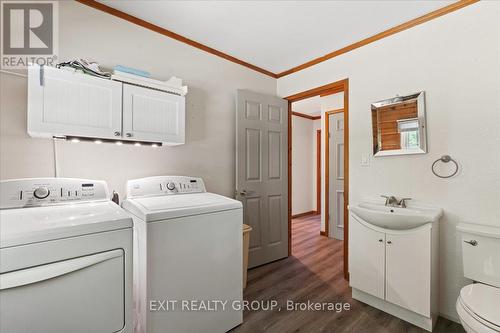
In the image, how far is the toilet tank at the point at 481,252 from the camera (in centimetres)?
143

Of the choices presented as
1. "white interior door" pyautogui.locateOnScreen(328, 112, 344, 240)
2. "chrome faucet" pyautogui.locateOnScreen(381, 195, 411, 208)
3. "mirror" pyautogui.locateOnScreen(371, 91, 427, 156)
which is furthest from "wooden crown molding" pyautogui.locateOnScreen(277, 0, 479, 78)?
"chrome faucet" pyautogui.locateOnScreen(381, 195, 411, 208)

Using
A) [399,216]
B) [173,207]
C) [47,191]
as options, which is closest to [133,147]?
[47,191]

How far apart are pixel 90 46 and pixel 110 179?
3.40 feet

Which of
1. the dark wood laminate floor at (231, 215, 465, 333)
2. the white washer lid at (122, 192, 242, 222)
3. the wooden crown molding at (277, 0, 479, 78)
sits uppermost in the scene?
the wooden crown molding at (277, 0, 479, 78)

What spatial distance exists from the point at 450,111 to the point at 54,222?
8.78 ft

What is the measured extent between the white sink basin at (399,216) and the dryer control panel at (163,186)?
1455mm

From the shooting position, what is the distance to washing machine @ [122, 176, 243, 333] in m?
1.32

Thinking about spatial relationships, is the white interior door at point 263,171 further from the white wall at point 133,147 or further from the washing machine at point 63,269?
the washing machine at point 63,269

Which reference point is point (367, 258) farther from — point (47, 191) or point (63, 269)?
point (47, 191)

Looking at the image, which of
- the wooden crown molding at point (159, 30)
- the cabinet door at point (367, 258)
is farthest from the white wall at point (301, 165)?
the cabinet door at point (367, 258)

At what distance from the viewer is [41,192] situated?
1.41 m

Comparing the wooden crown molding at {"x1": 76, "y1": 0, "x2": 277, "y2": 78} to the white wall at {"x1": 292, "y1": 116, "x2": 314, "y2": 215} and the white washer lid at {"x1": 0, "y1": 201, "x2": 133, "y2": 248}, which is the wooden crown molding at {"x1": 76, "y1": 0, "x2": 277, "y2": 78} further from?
the white wall at {"x1": 292, "y1": 116, "x2": 314, "y2": 215}

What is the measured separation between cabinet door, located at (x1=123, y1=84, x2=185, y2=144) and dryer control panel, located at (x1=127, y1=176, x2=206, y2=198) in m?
0.35

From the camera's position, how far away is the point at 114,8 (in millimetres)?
1839
